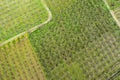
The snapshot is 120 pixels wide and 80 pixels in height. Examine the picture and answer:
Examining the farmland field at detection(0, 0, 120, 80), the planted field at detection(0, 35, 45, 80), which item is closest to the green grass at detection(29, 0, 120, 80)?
the farmland field at detection(0, 0, 120, 80)

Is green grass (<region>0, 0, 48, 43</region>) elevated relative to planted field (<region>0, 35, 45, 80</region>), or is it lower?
elevated

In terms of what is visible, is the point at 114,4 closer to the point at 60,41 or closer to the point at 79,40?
the point at 79,40

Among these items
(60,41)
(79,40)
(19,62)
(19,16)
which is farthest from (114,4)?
(19,62)

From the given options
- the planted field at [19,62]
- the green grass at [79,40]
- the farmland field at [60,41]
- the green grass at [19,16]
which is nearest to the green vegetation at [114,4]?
the farmland field at [60,41]

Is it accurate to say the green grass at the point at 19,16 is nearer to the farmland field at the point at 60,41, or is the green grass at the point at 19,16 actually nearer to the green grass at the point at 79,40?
the farmland field at the point at 60,41

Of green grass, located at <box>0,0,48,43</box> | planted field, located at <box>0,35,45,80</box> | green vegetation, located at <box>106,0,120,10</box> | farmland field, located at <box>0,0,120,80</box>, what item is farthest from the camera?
green vegetation, located at <box>106,0,120,10</box>

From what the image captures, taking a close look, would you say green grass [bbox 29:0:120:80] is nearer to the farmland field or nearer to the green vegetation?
the farmland field
